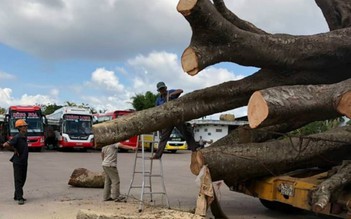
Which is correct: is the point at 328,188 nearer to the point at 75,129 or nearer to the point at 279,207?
the point at 279,207

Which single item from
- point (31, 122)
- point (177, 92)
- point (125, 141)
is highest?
point (31, 122)

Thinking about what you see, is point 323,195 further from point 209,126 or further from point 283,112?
point 209,126

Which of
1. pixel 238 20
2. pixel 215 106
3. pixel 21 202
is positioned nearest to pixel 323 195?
pixel 215 106

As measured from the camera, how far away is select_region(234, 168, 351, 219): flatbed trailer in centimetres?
677

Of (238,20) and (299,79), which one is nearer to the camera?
(299,79)

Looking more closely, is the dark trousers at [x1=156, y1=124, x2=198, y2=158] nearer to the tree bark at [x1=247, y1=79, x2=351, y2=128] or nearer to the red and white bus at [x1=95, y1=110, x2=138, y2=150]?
the red and white bus at [x1=95, y1=110, x2=138, y2=150]

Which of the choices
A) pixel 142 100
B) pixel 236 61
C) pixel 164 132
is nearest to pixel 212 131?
pixel 142 100

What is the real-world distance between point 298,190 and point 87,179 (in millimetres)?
6408

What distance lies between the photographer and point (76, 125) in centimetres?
3136

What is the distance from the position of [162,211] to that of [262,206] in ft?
9.46

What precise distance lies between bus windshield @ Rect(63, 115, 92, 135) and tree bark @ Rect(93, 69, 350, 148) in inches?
944

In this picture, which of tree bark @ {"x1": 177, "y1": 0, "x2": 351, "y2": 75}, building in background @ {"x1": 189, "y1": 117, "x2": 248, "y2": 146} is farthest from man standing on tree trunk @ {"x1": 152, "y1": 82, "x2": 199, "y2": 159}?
building in background @ {"x1": 189, "y1": 117, "x2": 248, "y2": 146}

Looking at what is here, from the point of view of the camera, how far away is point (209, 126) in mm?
48312

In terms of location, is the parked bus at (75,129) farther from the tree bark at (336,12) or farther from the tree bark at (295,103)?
the tree bark at (295,103)
